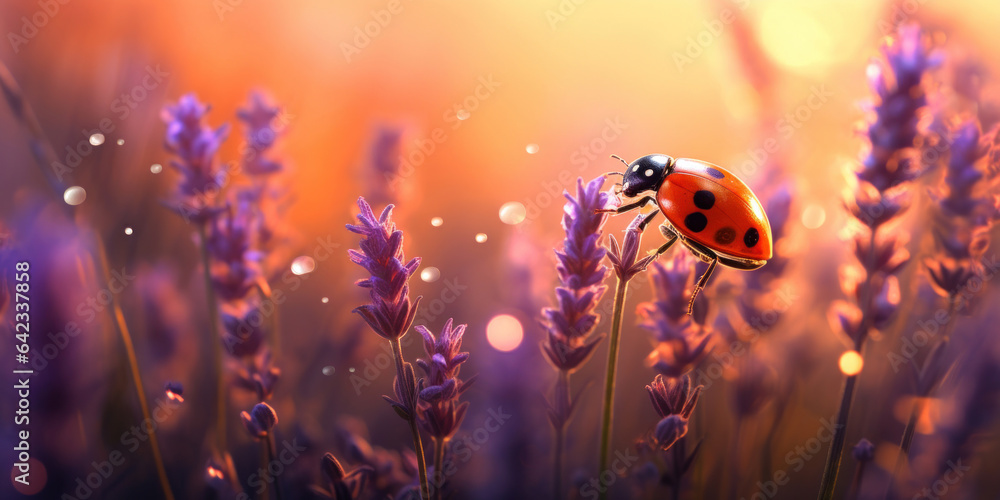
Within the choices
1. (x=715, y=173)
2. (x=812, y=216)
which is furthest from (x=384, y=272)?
(x=812, y=216)

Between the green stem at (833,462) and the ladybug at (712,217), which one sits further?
the ladybug at (712,217)

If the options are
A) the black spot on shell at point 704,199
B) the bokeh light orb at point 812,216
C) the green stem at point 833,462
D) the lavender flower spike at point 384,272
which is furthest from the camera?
the bokeh light orb at point 812,216

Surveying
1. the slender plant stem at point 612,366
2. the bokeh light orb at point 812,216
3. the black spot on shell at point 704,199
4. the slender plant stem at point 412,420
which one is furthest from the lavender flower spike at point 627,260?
the bokeh light orb at point 812,216

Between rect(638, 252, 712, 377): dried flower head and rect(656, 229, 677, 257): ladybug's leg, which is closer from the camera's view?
rect(638, 252, 712, 377): dried flower head

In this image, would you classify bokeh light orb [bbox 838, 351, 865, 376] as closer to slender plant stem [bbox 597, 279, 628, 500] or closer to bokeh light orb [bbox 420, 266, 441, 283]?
slender plant stem [bbox 597, 279, 628, 500]

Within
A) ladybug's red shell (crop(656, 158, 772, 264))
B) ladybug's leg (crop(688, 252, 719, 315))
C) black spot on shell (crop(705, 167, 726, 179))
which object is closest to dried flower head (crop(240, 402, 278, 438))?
ladybug's leg (crop(688, 252, 719, 315))

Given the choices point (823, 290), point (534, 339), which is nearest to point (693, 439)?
point (534, 339)

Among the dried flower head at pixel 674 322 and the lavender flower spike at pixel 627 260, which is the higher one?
the lavender flower spike at pixel 627 260

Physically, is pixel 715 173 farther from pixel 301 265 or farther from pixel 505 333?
pixel 301 265

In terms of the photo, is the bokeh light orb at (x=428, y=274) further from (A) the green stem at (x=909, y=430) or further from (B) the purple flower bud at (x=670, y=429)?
(A) the green stem at (x=909, y=430)
